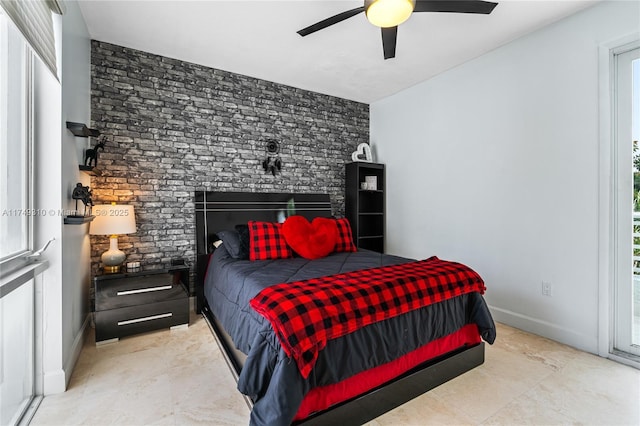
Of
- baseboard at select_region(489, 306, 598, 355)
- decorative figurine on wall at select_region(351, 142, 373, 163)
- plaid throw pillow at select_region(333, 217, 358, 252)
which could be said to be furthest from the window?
baseboard at select_region(489, 306, 598, 355)

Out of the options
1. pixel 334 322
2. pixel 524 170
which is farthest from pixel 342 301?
pixel 524 170

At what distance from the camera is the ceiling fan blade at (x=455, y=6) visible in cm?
192

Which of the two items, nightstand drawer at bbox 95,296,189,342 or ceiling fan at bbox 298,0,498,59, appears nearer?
ceiling fan at bbox 298,0,498,59

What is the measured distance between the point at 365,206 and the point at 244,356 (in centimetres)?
304

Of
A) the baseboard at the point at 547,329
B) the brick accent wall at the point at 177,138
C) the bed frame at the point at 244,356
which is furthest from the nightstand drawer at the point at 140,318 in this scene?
the baseboard at the point at 547,329

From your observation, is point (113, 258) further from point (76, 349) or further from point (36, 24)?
point (36, 24)

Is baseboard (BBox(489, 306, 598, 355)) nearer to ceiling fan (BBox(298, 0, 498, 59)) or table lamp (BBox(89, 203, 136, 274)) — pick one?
ceiling fan (BBox(298, 0, 498, 59))

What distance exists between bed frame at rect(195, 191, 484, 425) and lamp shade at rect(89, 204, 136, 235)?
2.42 feet

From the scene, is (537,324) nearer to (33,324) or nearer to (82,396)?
(82,396)

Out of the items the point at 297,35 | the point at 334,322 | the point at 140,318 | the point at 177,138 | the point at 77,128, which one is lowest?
the point at 140,318

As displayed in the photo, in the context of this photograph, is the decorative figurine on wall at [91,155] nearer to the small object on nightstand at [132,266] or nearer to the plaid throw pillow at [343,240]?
the small object on nightstand at [132,266]

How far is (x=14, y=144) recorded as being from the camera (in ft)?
5.44

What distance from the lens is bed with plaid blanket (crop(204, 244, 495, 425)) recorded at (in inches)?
56.5

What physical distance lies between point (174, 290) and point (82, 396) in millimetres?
1062
